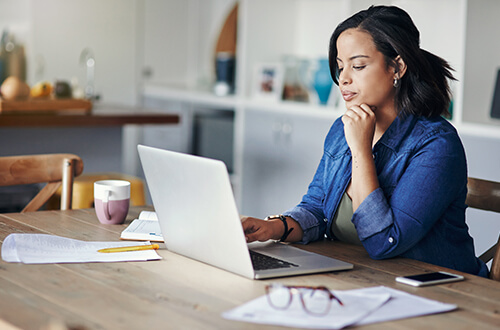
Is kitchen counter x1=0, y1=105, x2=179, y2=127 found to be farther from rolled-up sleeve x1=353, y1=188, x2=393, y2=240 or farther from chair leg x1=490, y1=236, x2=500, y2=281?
chair leg x1=490, y1=236, x2=500, y2=281

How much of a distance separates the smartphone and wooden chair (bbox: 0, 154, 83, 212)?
1.19 m

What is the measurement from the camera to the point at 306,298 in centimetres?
112

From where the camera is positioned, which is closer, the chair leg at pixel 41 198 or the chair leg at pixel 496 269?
the chair leg at pixel 496 269

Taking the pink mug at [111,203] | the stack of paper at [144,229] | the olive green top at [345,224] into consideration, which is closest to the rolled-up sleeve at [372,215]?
the olive green top at [345,224]

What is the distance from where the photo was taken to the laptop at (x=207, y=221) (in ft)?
4.17

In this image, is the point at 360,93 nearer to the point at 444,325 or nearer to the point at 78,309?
the point at 444,325

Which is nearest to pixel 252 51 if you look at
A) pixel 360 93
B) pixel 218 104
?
pixel 218 104

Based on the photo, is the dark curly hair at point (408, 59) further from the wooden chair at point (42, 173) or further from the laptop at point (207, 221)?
the wooden chair at point (42, 173)

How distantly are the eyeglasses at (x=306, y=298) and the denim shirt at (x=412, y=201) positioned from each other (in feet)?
1.23

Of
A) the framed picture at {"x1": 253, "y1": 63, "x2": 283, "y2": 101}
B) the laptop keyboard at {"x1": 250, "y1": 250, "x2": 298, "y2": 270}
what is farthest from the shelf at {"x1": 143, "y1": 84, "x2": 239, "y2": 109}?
the laptop keyboard at {"x1": 250, "y1": 250, "x2": 298, "y2": 270}

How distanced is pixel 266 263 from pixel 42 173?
1027 mm

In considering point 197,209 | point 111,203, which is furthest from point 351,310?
point 111,203

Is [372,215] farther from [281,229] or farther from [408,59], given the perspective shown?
[408,59]

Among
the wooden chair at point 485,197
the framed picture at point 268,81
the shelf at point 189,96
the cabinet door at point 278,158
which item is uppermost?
the framed picture at point 268,81
